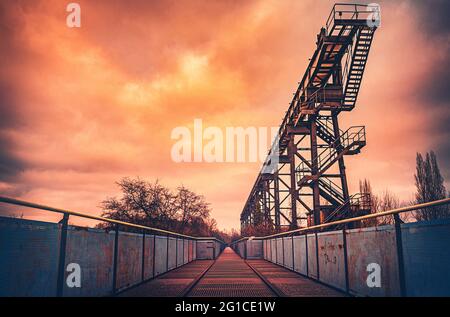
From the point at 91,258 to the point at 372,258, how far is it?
4.98 m

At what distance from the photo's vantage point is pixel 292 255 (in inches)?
553

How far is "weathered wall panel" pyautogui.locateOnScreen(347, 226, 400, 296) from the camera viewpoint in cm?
564

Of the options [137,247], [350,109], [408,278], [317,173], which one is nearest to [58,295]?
[137,247]

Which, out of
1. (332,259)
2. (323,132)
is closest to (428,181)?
(323,132)

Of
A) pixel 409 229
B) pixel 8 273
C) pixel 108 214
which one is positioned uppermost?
pixel 108 214

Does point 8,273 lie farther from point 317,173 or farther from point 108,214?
point 108,214

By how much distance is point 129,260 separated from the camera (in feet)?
27.7

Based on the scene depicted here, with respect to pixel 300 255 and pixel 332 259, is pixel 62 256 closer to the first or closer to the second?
pixel 332 259

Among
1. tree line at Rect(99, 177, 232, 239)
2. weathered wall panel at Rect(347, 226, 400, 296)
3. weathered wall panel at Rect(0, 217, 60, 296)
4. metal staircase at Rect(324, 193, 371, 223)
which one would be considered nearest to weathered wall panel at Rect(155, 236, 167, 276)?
weathered wall panel at Rect(347, 226, 400, 296)

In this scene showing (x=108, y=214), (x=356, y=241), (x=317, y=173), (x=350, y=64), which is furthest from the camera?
(x=108, y=214)

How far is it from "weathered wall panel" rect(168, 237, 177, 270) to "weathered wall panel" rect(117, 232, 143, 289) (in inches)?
186

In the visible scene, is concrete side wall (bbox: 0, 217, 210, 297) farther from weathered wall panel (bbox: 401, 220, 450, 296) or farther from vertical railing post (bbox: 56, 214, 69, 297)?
weathered wall panel (bbox: 401, 220, 450, 296)
